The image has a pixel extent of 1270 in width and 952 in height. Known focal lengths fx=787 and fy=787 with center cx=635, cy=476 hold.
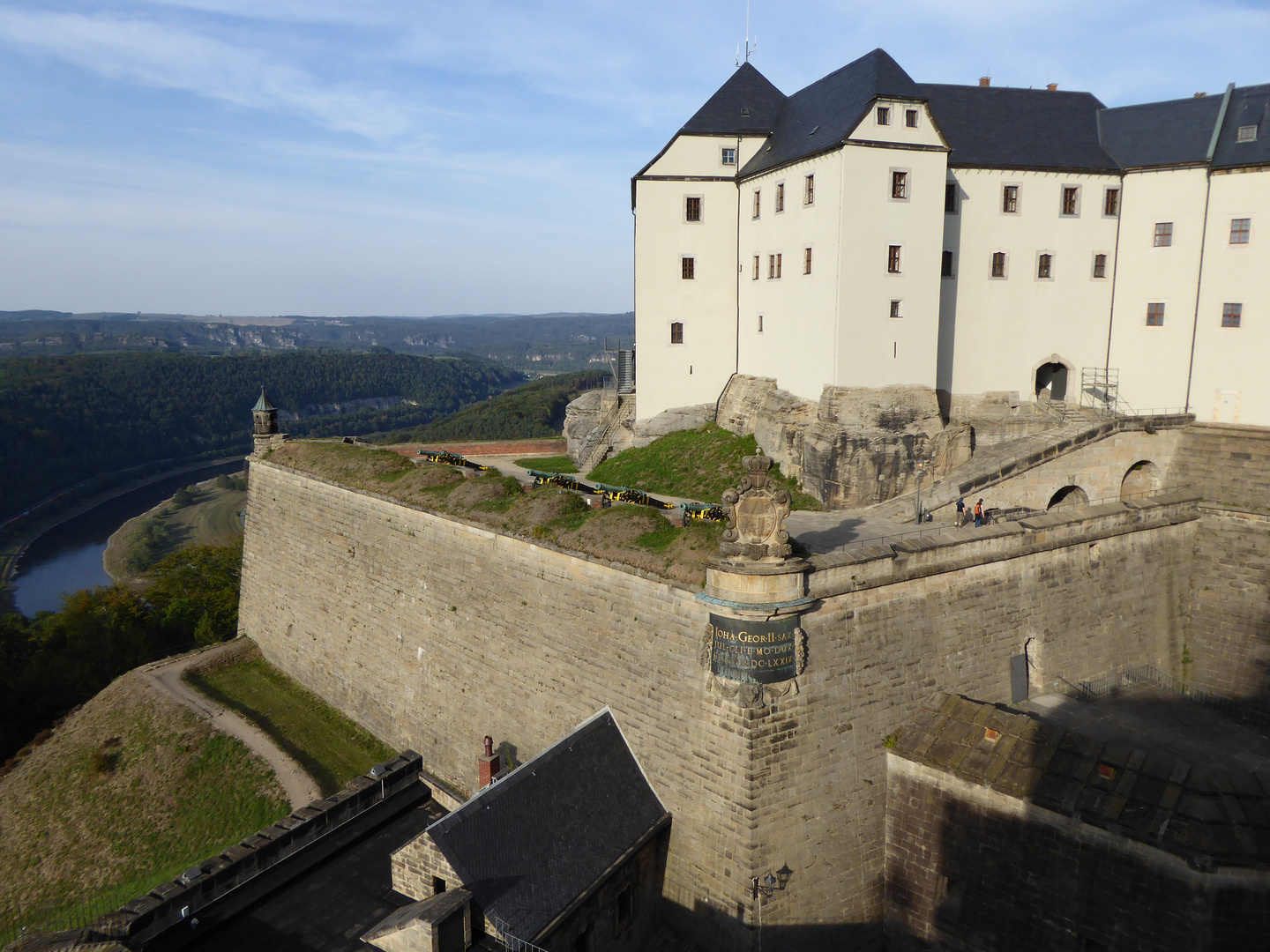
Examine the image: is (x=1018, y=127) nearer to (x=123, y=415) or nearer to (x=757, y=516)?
(x=757, y=516)

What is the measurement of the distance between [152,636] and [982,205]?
4478 cm

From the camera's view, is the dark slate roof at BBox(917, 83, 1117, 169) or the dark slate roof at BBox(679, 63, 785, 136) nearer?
the dark slate roof at BBox(917, 83, 1117, 169)

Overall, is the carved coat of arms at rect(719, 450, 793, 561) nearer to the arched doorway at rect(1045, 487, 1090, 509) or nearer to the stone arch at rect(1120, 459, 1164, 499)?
the arched doorway at rect(1045, 487, 1090, 509)

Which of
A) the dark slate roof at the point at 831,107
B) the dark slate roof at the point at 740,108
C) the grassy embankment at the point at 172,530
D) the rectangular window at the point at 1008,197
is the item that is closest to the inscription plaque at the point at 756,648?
the dark slate roof at the point at 831,107

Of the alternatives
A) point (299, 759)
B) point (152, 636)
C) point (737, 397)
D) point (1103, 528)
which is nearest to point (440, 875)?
point (299, 759)

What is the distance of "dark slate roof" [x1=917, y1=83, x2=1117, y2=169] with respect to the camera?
2878 centimetres

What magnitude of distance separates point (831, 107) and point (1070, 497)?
623 inches

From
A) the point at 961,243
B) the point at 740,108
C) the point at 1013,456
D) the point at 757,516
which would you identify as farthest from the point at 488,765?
the point at 740,108

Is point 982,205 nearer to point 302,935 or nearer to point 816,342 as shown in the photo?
point 816,342

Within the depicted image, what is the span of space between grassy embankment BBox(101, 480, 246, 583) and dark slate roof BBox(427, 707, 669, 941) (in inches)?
3313

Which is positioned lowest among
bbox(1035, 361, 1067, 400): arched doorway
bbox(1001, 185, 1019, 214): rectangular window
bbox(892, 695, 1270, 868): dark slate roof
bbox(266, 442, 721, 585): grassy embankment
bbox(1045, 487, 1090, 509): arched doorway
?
bbox(892, 695, 1270, 868): dark slate roof

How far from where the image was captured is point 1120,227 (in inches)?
1156

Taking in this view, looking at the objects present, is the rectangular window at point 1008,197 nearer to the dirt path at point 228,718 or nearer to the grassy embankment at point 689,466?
the grassy embankment at point 689,466

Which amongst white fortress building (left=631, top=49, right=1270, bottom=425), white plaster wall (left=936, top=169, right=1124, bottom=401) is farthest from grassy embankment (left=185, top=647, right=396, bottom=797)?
white plaster wall (left=936, top=169, right=1124, bottom=401)
